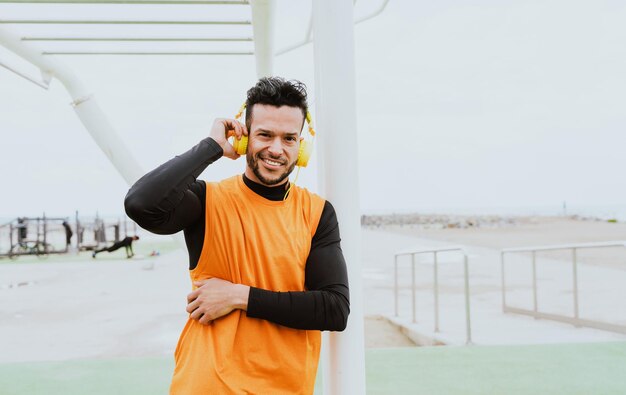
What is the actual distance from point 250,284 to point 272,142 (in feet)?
1.45

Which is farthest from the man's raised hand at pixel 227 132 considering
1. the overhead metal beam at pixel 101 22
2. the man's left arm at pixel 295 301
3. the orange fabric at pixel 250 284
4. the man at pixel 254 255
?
the overhead metal beam at pixel 101 22

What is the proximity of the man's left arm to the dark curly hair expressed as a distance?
1.64 feet

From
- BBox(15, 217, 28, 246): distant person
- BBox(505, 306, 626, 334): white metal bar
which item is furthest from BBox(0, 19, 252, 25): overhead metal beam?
BBox(15, 217, 28, 246): distant person

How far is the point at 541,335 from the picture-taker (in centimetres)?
560

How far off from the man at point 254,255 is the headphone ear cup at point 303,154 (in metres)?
0.05

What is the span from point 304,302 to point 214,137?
0.59m

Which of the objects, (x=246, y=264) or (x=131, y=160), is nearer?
(x=246, y=264)

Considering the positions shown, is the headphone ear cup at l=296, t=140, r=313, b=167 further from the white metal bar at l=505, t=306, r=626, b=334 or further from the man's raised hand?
the white metal bar at l=505, t=306, r=626, b=334

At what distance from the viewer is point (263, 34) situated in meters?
2.80

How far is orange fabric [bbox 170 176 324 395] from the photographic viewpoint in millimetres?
1458

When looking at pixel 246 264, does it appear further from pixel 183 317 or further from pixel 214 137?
pixel 183 317

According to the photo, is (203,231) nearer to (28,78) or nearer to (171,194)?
(171,194)

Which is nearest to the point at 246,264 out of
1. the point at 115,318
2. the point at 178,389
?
the point at 178,389

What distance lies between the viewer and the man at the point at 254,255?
4.77 feet
